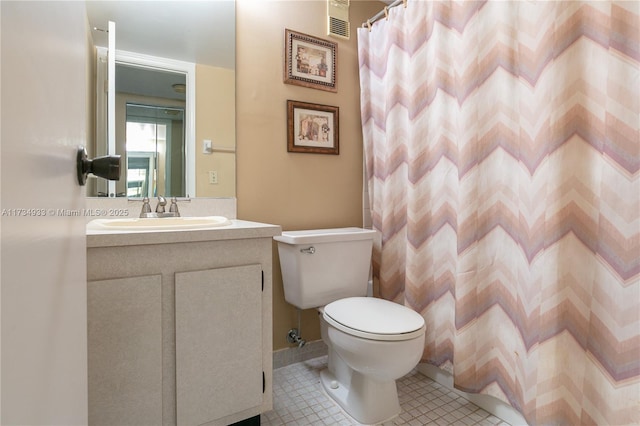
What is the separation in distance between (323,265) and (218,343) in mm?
666

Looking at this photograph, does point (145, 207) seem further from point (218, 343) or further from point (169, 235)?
point (218, 343)

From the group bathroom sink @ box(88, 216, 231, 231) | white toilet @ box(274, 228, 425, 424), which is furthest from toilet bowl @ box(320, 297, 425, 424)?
bathroom sink @ box(88, 216, 231, 231)

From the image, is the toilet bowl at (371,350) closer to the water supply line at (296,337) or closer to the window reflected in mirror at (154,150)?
the water supply line at (296,337)

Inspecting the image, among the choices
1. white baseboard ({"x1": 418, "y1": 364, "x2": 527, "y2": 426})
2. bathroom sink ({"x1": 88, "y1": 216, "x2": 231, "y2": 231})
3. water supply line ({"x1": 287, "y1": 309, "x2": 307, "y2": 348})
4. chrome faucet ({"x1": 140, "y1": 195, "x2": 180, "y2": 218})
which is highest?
chrome faucet ({"x1": 140, "y1": 195, "x2": 180, "y2": 218})

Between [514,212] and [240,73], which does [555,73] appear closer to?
[514,212]

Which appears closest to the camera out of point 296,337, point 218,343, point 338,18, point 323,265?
point 218,343

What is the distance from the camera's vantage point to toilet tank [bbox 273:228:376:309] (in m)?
1.68

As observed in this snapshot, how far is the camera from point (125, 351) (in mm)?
1080

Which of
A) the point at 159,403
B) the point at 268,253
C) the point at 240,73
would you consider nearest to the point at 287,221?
the point at 268,253

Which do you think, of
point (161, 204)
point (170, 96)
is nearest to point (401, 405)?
point (161, 204)

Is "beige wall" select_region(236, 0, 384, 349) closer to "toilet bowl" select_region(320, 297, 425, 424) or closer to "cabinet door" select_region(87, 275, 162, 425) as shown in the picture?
"toilet bowl" select_region(320, 297, 425, 424)

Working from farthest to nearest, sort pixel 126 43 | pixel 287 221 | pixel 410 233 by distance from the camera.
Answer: pixel 287 221 < pixel 410 233 < pixel 126 43

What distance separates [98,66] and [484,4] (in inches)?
65.4

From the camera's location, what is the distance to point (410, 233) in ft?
5.68
